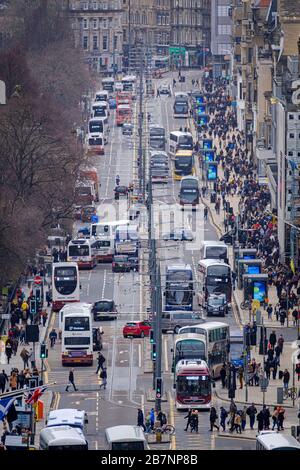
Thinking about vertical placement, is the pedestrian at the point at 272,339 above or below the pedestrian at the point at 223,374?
above

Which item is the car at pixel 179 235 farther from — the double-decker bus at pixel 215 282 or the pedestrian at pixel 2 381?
the pedestrian at pixel 2 381

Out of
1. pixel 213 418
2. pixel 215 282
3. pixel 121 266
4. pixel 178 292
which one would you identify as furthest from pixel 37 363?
pixel 121 266

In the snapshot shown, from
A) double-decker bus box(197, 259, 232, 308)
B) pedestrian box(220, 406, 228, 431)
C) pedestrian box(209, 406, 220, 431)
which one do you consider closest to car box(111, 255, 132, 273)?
double-decker bus box(197, 259, 232, 308)

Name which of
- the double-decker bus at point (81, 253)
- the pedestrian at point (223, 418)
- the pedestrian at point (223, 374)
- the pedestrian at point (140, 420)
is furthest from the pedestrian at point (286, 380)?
the double-decker bus at point (81, 253)

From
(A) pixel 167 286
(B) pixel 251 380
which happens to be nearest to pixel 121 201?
(A) pixel 167 286

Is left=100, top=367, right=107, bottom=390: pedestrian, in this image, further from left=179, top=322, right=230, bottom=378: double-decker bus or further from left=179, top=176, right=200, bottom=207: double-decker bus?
left=179, top=176, right=200, bottom=207: double-decker bus
